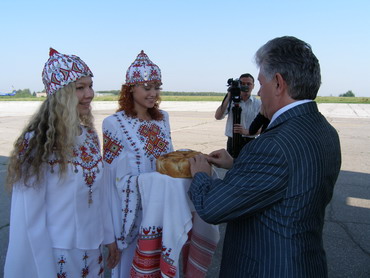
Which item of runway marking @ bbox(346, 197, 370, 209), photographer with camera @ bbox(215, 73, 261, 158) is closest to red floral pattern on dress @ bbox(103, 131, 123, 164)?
photographer with camera @ bbox(215, 73, 261, 158)

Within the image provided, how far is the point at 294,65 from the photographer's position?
1208mm

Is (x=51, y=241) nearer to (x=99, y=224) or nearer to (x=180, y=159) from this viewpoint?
(x=99, y=224)

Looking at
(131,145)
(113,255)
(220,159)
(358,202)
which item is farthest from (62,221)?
(358,202)

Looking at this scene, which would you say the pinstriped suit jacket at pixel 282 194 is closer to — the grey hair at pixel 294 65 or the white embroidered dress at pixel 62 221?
the grey hair at pixel 294 65

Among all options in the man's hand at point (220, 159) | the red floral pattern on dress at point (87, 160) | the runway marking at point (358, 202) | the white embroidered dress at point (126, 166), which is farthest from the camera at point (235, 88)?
the red floral pattern on dress at point (87, 160)

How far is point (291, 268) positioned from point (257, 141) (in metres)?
0.51

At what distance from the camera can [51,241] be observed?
166cm

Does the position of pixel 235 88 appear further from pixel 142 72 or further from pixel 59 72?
pixel 59 72

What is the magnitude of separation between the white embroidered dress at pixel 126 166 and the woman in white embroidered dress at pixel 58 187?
0.71 feet

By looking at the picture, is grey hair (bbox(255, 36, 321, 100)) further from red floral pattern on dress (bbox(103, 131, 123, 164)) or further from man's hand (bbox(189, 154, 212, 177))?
red floral pattern on dress (bbox(103, 131, 123, 164))

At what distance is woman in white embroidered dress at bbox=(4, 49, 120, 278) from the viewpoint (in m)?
1.51

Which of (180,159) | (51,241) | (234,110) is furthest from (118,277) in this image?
(234,110)

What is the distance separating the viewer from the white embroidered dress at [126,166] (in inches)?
84.2

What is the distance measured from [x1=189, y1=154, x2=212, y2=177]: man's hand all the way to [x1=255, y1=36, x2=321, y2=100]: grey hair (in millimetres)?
550
